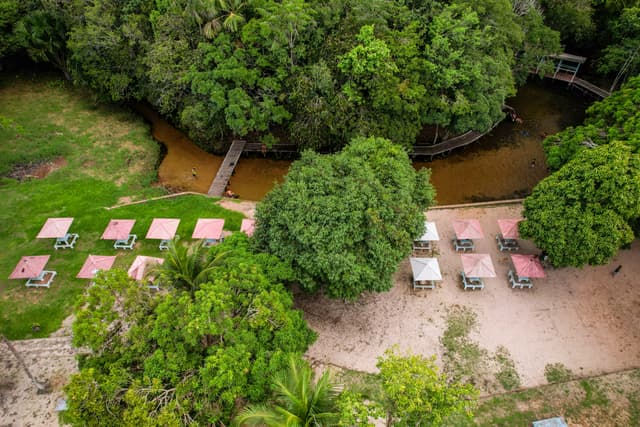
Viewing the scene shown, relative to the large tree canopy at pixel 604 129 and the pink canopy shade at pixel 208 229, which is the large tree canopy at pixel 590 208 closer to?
the large tree canopy at pixel 604 129

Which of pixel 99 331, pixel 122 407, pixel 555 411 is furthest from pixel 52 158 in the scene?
pixel 555 411

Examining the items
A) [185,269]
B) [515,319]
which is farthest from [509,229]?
[185,269]

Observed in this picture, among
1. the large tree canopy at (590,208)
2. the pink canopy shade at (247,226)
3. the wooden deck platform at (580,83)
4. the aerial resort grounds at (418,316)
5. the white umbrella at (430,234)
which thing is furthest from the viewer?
the wooden deck platform at (580,83)

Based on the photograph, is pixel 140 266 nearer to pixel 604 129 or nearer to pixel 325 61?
pixel 325 61

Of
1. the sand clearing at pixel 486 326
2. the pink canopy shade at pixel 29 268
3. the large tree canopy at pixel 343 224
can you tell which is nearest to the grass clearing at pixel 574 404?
Answer: the sand clearing at pixel 486 326

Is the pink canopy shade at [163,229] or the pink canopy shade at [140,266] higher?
the pink canopy shade at [163,229]

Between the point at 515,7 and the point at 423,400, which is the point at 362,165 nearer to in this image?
the point at 423,400
